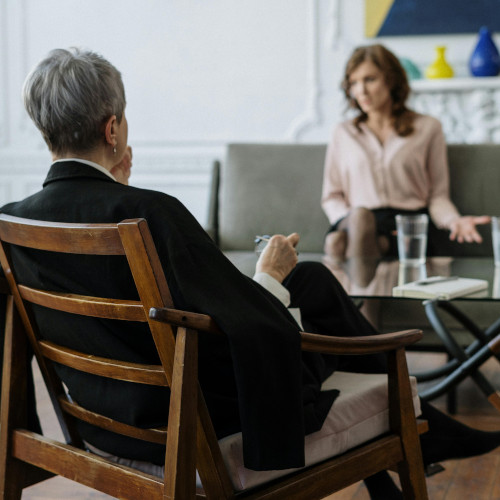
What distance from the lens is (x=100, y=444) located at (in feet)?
4.54

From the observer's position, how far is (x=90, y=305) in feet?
3.95

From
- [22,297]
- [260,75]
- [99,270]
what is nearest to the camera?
[99,270]

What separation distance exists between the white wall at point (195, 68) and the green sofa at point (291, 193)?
2.78 feet

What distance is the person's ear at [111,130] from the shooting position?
1.38 meters

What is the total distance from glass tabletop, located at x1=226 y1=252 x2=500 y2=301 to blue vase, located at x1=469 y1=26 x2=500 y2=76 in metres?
1.66

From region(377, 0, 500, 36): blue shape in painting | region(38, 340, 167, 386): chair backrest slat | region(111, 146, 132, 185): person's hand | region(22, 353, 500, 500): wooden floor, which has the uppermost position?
region(377, 0, 500, 36): blue shape in painting

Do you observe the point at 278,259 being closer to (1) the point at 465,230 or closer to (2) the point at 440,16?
(1) the point at 465,230

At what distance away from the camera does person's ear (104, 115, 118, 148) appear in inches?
54.2

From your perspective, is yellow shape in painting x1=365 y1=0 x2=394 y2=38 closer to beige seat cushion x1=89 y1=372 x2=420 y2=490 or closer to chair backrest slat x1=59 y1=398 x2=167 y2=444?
beige seat cushion x1=89 y1=372 x2=420 y2=490

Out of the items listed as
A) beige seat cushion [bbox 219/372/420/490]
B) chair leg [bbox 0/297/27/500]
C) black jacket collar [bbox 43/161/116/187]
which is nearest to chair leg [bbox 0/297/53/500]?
chair leg [bbox 0/297/27/500]

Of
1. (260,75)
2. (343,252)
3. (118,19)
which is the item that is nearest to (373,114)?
(343,252)

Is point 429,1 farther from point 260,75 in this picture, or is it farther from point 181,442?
point 181,442

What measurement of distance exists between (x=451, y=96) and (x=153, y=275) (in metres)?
3.53

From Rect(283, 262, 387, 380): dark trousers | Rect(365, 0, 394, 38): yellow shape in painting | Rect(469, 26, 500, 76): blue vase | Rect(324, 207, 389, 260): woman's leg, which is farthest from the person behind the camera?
Rect(365, 0, 394, 38): yellow shape in painting
